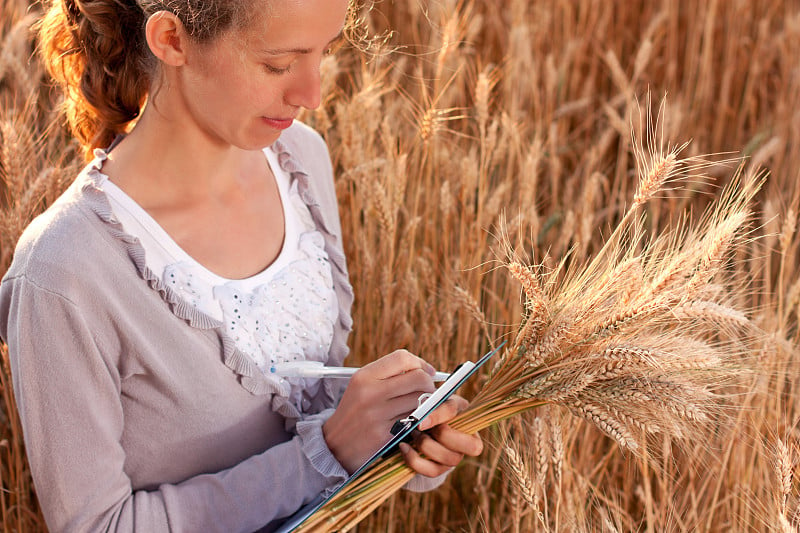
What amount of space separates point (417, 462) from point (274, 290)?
0.36m

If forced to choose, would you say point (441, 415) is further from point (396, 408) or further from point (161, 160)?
point (161, 160)

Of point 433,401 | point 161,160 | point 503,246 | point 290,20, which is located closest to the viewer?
point 433,401

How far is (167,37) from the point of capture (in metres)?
1.01

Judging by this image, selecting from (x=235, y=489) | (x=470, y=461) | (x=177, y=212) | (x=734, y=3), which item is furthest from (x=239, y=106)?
(x=734, y=3)

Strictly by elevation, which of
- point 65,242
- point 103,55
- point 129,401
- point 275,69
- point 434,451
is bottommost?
point 434,451

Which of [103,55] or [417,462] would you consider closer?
[417,462]

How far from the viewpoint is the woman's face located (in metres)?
0.98

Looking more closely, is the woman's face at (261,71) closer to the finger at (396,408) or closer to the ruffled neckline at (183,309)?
the ruffled neckline at (183,309)

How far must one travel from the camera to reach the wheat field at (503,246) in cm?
124

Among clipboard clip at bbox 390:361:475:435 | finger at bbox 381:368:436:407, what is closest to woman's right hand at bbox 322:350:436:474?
finger at bbox 381:368:436:407

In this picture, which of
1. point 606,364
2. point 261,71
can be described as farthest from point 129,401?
point 606,364

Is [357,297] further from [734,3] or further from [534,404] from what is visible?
[734,3]

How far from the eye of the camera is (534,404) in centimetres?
93

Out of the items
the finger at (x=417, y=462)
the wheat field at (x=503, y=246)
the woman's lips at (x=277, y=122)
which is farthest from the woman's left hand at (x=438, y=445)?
the woman's lips at (x=277, y=122)
